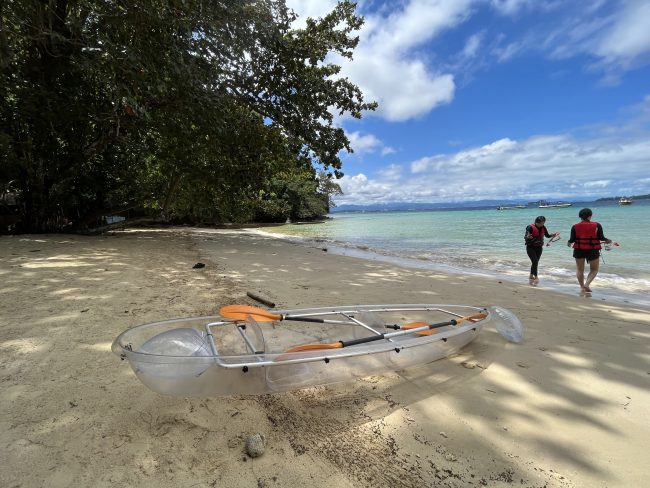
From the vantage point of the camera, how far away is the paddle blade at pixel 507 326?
3.93 m

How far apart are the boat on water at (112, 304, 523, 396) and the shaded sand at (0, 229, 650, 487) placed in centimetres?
23

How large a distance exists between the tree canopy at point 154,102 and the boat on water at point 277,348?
6.24 m

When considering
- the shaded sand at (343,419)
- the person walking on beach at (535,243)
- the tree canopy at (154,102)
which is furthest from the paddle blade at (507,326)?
the tree canopy at (154,102)

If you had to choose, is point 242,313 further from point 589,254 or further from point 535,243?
point 535,243

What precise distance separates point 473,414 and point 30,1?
34.7 feet

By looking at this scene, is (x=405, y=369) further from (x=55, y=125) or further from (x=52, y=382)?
(x=55, y=125)

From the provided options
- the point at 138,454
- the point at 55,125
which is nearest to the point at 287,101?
the point at 55,125

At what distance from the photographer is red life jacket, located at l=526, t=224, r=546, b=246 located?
837 centimetres

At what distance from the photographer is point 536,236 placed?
8.41m

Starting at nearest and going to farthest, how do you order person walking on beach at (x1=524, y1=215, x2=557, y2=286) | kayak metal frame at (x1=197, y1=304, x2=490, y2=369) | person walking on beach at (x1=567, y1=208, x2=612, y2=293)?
kayak metal frame at (x1=197, y1=304, x2=490, y2=369) < person walking on beach at (x1=567, y1=208, x2=612, y2=293) < person walking on beach at (x1=524, y1=215, x2=557, y2=286)

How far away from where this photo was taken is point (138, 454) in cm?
201

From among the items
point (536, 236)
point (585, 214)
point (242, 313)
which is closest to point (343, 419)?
point (242, 313)

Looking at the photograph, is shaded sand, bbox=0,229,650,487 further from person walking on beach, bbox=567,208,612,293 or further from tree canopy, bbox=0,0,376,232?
tree canopy, bbox=0,0,376,232

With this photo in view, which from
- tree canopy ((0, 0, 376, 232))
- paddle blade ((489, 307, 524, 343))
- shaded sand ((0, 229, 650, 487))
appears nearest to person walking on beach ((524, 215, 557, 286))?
shaded sand ((0, 229, 650, 487))
